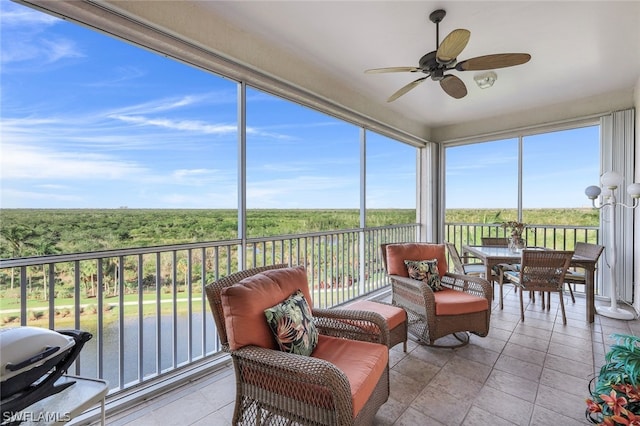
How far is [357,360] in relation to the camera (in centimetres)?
152

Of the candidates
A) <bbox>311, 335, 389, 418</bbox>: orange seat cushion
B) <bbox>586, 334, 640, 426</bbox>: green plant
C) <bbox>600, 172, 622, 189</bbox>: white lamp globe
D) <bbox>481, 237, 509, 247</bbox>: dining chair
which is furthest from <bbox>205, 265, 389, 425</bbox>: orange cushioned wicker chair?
<bbox>600, 172, 622, 189</bbox>: white lamp globe

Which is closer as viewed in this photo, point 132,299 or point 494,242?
point 132,299

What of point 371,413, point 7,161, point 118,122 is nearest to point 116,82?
point 118,122

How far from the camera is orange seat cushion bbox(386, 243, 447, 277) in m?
2.91

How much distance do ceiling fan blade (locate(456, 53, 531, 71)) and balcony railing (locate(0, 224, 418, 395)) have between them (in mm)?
2184

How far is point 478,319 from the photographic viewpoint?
2.52m

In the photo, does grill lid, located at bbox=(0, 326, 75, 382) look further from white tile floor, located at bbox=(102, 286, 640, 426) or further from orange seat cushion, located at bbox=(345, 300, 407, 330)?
orange seat cushion, located at bbox=(345, 300, 407, 330)

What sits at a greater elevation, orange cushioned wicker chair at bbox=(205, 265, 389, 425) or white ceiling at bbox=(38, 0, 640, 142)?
white ceiling at bbox=(38, 0, 640, 142)

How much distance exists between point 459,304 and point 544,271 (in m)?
1.40

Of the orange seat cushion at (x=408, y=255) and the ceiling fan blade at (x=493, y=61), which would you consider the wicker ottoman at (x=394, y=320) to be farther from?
the ceiling fan blade at (x=493, y=61)

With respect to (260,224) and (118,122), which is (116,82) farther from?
(260,224)

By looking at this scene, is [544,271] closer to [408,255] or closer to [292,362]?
[408,255]

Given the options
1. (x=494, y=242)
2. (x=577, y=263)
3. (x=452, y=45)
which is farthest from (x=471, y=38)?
(x=494, y=242)

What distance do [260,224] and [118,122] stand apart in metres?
1.45
